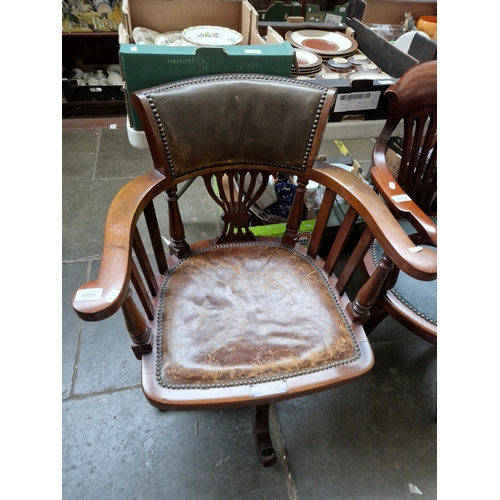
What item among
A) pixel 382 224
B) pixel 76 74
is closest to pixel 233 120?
pixel 382 224

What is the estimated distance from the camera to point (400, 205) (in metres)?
1.02

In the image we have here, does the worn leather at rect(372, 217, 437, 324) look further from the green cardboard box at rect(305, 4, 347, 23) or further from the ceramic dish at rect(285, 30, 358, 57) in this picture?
the green cardboard box at rect(305, 4, 347, 23)

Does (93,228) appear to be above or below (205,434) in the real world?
above

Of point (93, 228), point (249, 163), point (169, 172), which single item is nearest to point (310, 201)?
point (249, 163)

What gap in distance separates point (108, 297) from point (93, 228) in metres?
1.34

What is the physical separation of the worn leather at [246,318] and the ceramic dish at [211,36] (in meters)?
0.76

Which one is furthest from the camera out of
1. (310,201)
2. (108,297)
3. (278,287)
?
(310,201)

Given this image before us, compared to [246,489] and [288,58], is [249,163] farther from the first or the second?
[246,489]

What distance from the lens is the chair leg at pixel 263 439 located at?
3.72 ft

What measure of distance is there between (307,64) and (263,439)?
4.33 ft

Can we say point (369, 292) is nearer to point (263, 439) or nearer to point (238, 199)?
point (238, 199)

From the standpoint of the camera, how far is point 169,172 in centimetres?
95

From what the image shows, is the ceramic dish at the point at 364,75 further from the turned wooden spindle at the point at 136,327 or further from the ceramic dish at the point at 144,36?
the turned wooden spindle at the point at 136,327

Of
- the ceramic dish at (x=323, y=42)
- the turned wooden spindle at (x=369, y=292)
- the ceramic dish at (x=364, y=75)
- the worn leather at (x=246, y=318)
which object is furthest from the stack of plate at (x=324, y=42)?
the turned wooden spindle at (x=369, y=292)
